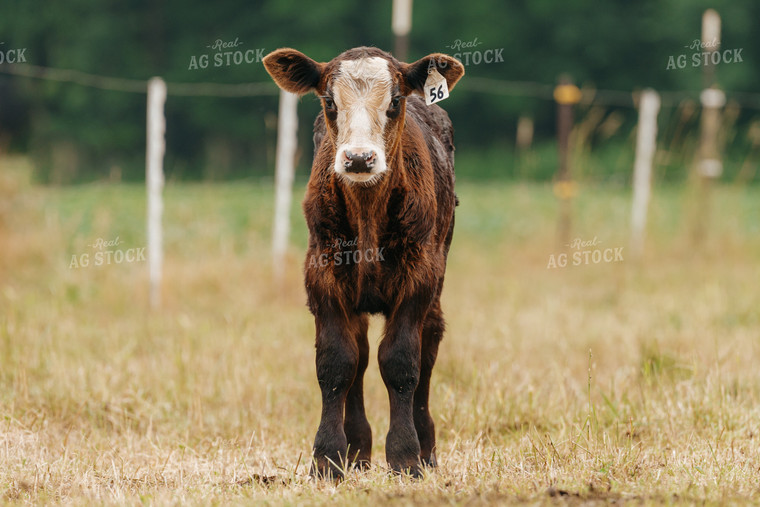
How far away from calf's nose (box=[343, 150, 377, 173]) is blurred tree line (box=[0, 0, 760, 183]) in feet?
89.7

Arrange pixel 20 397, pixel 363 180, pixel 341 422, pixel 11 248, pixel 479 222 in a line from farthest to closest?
pixel 479 222 < pixel 11 248 < pixel 20 397 < pixel 341 422 < pixel 363 180

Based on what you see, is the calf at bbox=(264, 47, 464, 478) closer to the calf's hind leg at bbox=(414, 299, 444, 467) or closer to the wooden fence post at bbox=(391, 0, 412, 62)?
the calf's hind leg at bbox=(414, 299, 444, 467)

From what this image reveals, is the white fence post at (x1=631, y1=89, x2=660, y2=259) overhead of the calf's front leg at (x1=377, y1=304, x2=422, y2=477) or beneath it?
overhead

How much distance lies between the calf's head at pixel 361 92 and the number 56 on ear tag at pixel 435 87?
0.03m

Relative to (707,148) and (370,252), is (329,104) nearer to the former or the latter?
(370,252)

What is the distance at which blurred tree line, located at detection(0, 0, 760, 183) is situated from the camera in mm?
33312

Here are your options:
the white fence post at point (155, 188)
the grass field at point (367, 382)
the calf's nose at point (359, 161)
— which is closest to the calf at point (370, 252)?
the calf's nose at point (359, 161)

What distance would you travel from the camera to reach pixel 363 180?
4.23m

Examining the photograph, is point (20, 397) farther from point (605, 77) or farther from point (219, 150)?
point (605, 77)

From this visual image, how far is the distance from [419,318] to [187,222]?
11166mm

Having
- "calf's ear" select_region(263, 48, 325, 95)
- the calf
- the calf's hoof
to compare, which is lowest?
the calf's hoof

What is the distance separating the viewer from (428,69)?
15.4ft

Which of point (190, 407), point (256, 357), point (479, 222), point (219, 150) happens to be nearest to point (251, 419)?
point (190, 407)

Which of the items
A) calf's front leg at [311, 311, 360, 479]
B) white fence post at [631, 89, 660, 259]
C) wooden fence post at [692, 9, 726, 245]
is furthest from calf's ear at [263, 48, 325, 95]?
wooden fence post at [692, 9, 726, 245]
